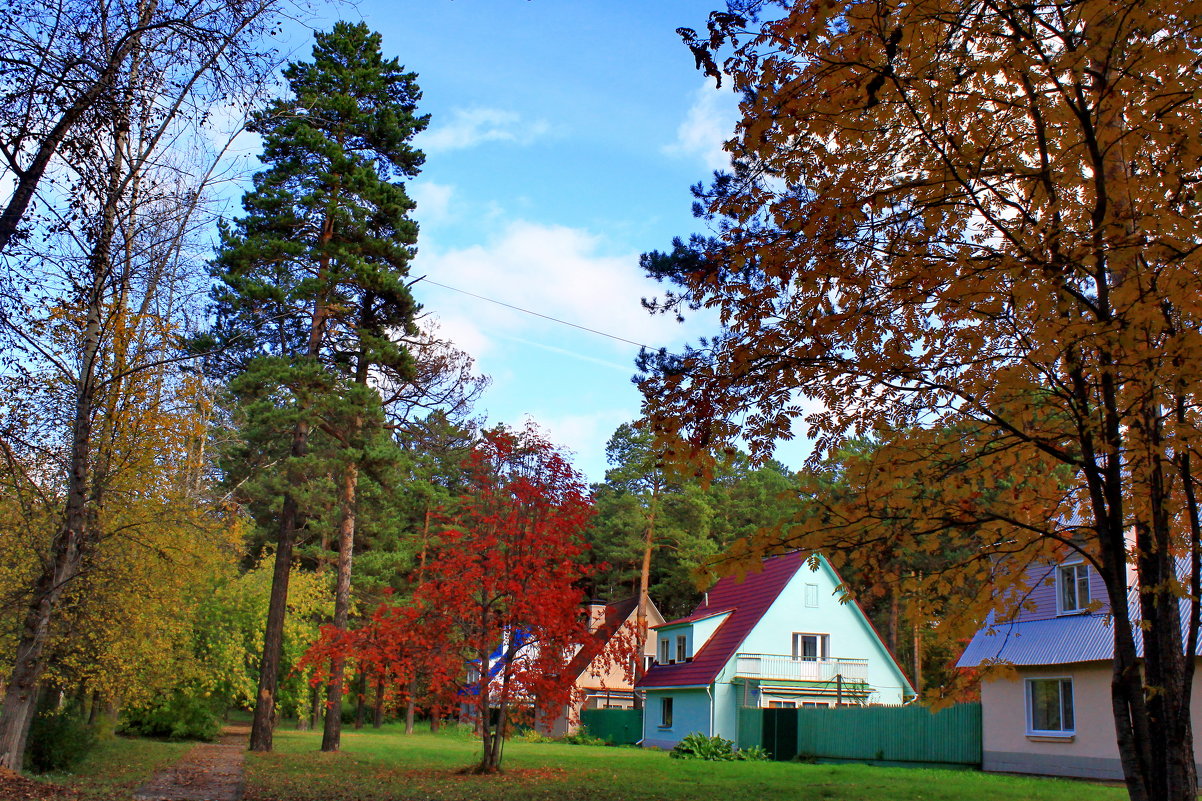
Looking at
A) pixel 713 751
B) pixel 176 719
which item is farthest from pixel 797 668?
pixel 176 719

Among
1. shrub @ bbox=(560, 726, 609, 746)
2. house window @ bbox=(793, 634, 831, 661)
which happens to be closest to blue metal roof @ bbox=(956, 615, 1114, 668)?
house window @ bbox=(793, 634, 831, 661)

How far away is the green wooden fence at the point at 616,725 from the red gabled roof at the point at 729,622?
5.56 ft

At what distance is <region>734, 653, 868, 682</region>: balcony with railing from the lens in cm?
2981

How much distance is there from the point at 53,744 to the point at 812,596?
2453cm

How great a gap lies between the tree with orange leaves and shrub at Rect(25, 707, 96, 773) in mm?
13309

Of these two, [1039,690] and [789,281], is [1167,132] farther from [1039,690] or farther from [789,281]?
[1039,690]

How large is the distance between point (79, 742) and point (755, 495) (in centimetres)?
4140

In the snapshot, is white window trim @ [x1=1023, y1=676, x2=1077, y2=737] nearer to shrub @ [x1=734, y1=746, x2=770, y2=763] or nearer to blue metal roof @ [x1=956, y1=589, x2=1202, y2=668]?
blue metal roof @ [x1=956, y1=589, x2=1202, y2=668]

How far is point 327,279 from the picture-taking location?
20422 millimetres

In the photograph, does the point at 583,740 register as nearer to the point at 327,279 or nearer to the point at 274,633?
the point at 274,633

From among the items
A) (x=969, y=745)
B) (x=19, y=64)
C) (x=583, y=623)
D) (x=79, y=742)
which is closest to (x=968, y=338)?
(x=19, y=64)

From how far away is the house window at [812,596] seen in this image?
104ft

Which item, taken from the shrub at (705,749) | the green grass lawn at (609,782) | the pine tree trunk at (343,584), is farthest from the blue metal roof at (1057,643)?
the pine tree trunk at (343,584)

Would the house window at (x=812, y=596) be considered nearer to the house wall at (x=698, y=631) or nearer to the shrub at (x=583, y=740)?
the house wall at (x=698, y=631)
